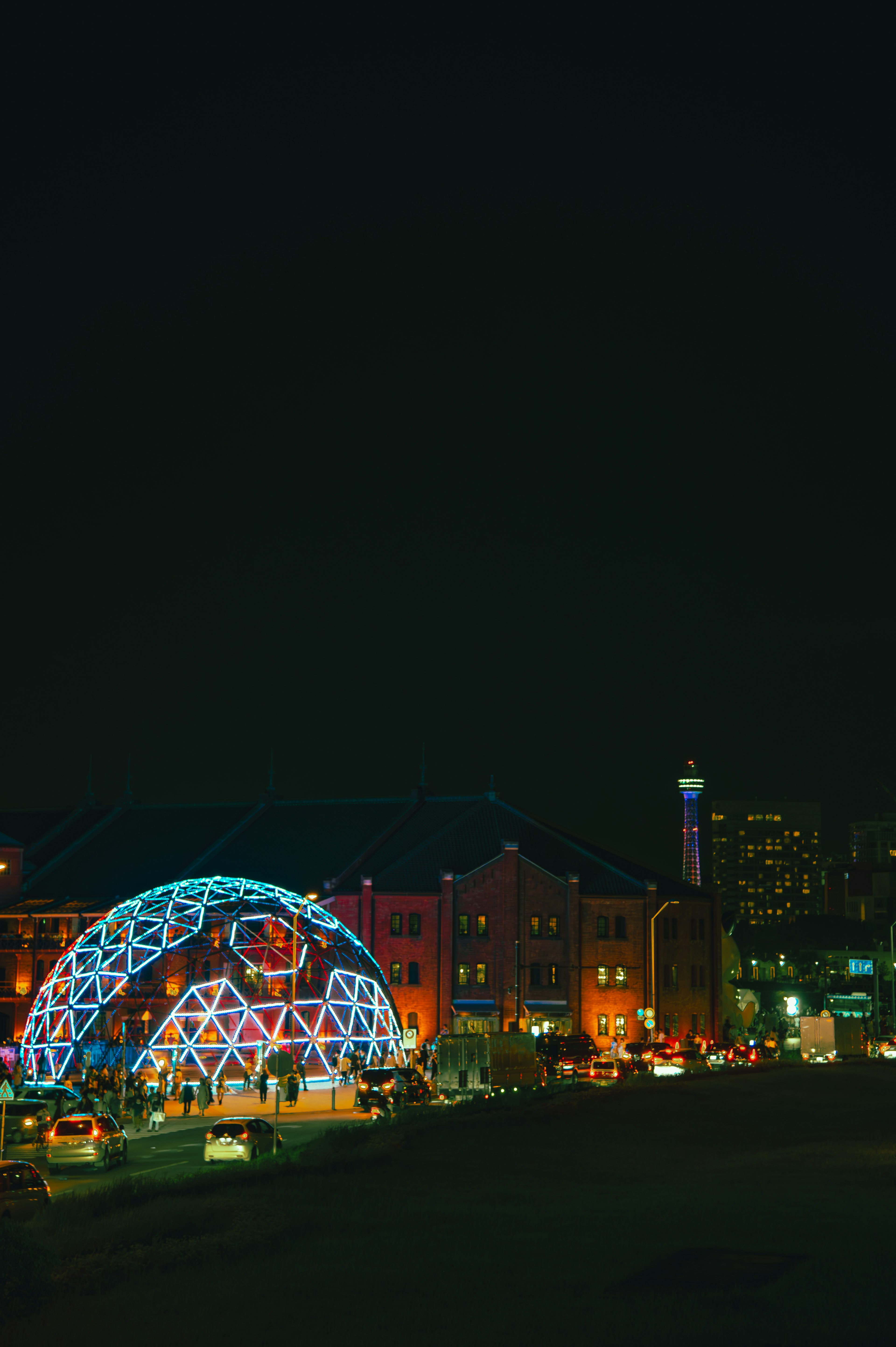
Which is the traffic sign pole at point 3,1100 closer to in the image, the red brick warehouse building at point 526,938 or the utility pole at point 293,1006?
the utility pole at point 293,1006

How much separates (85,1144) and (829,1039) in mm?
40556

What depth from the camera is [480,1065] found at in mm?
49344

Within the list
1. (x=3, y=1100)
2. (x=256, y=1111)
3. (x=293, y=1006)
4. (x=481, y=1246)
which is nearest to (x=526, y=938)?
(x=293, y=1006)

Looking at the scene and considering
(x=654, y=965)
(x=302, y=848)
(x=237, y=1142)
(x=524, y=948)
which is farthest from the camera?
(x=302, y=848)

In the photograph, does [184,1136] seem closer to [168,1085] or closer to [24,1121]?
[24,1121]

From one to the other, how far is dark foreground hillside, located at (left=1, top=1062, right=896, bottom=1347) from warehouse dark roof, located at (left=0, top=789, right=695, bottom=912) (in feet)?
131

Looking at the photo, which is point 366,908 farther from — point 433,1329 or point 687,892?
point 433,1329

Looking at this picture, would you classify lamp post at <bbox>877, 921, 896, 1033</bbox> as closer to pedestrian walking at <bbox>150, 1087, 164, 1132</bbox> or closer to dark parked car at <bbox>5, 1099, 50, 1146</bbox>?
pedestrian walking at <bbox>150, 1087, 164, 1132</bbox>

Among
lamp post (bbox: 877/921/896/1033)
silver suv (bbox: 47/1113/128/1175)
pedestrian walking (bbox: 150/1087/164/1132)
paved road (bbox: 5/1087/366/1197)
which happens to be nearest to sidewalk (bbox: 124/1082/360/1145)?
paved road (bbox: 5/1087/366/1197)

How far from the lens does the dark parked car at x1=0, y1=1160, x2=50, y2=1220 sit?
74.8ft

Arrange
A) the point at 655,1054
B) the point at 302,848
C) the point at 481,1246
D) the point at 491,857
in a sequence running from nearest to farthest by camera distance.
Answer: the point at 481,1246 < the point at 655,1054 < the point at 491,857 < the point at 302,848

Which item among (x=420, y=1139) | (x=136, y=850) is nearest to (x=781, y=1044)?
(x=136, y=850)

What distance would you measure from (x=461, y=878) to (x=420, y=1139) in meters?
37.7

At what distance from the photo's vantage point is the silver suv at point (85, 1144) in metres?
30.7
